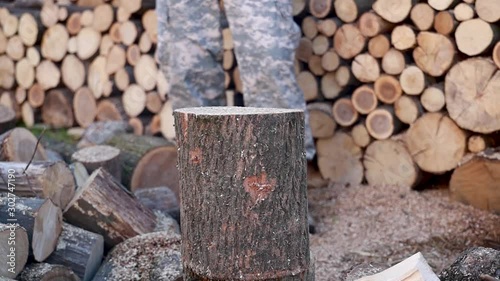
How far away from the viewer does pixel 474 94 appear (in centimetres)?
311

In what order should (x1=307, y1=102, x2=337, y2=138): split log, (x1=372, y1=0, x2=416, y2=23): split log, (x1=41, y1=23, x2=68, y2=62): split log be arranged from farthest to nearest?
(x1=41, y1=23, x2=68, y2=62): split log → (x1=307, y1=102, x2=337, y2=138): split log → (x1=372, y1=0, x2=416, y2=23): split log

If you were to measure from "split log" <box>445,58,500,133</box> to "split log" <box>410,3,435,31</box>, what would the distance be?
10.1 inches

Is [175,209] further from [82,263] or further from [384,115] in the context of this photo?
[384,115]

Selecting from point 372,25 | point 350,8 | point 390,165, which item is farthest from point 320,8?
point 390,165

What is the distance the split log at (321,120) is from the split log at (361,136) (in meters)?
0.14

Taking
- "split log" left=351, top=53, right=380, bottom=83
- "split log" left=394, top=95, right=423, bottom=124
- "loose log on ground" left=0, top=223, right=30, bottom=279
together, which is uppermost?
"split log" left=351, top=53, right=380, bottom=83

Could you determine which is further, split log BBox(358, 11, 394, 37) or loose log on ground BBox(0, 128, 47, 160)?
split log BBox(358, 11, 394, 37)

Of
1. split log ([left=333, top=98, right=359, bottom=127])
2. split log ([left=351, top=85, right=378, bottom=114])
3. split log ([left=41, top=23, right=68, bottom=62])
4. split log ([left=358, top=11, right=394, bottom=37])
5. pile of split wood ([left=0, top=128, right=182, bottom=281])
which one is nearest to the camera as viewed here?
pile of split wood ([left=0, top=128, right=182, bottom=281])

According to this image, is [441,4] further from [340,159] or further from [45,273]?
[45,273]

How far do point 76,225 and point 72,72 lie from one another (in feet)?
8.20

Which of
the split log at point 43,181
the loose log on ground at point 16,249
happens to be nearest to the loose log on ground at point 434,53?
the split log at point 43,181

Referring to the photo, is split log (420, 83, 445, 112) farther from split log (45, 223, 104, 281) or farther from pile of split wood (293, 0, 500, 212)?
split log (45, 223, 104, 281)

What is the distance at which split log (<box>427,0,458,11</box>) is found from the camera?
314 cm

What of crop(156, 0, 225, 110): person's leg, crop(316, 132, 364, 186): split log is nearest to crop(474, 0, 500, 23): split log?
crop(316, 132, 364, 186): split log
